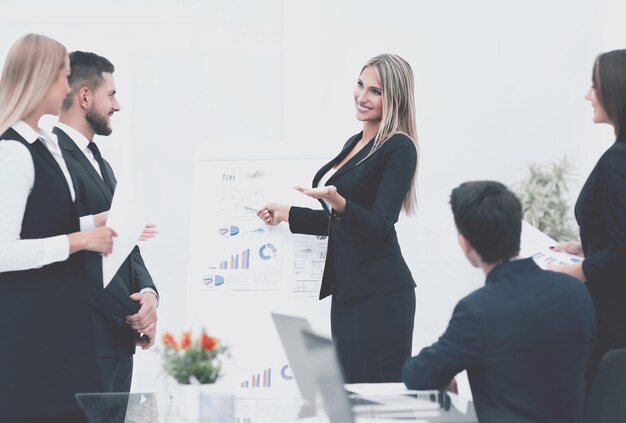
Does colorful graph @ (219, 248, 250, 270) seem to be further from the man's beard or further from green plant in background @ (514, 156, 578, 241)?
green plant in background @ (514, 156, 578, 241)

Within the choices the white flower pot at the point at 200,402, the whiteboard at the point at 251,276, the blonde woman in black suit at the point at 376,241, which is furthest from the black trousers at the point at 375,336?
the white flower pot at the point at 200,402

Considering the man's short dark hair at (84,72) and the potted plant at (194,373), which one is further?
the man's short dark hair at (84,72)

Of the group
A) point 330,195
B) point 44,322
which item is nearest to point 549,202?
point 330,195

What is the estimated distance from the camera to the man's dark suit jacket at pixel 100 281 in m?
2.76

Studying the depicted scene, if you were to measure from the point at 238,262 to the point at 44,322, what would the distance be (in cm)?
→ 123

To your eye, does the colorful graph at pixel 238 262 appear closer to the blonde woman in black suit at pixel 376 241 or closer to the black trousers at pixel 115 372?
the blonde woman in black suit at pixel 376 241

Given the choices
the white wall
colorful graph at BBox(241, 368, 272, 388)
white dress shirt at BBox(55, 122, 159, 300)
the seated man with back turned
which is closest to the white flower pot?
the seated man with back turned

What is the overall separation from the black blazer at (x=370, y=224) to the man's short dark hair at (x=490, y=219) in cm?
93

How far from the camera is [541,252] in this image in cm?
296

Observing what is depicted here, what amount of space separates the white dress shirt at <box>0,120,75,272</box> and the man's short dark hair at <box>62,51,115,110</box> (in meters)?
0.67

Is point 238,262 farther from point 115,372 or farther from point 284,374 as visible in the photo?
point 115,372

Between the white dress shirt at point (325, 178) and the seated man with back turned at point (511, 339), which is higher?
the white dress shirt at point (325, 178)

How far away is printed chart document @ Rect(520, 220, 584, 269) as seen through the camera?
9.42 ft

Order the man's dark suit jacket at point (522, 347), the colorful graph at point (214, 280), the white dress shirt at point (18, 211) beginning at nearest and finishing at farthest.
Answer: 1. the man's dark suit jacket at point (522, 347)
2. the white dress shirt at point (18, 211)
3. the colorful graph at point (214, 280)
